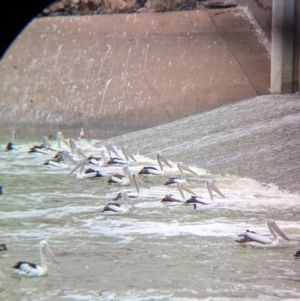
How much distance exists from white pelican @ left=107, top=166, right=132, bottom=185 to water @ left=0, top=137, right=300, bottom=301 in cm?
15

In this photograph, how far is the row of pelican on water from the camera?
3.78 metres

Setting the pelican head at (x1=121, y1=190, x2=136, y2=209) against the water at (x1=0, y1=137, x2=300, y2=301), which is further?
the pelican head at (x1=121, y1=190, x2=136, y2=209)

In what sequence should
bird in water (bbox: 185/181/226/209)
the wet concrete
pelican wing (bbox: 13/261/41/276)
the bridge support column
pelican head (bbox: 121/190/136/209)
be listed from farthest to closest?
the wet concrete
the bridge support column
bird in water (bbox: 185/181/226/209)
pelican head (bbox: 121/190/136/209)
pelican wing (bbox: 13/261/41/276)

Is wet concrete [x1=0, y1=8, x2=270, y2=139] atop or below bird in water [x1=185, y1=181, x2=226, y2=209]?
below

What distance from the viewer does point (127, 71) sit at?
10.9 meters

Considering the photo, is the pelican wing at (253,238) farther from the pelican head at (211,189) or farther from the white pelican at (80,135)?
the white pelican at (80,135)

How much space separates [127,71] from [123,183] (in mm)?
4501

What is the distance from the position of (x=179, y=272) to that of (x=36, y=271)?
77 centimetres

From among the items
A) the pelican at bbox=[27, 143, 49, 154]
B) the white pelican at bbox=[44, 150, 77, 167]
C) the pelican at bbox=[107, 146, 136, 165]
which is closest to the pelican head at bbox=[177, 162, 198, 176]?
the pelican at bbox=[107, 146, 136, 165]

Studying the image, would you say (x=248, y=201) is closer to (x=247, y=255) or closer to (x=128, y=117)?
(x=247, y=255)

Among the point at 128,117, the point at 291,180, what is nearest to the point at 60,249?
the point at 291,180

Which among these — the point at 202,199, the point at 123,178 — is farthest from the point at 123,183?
the point at 202,199

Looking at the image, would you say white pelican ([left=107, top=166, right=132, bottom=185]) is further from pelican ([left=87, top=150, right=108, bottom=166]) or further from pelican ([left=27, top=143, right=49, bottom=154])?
pelican ([left=27, top=143, right=49, bottom=154])

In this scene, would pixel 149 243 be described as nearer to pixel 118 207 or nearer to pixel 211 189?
pixel 118 207
